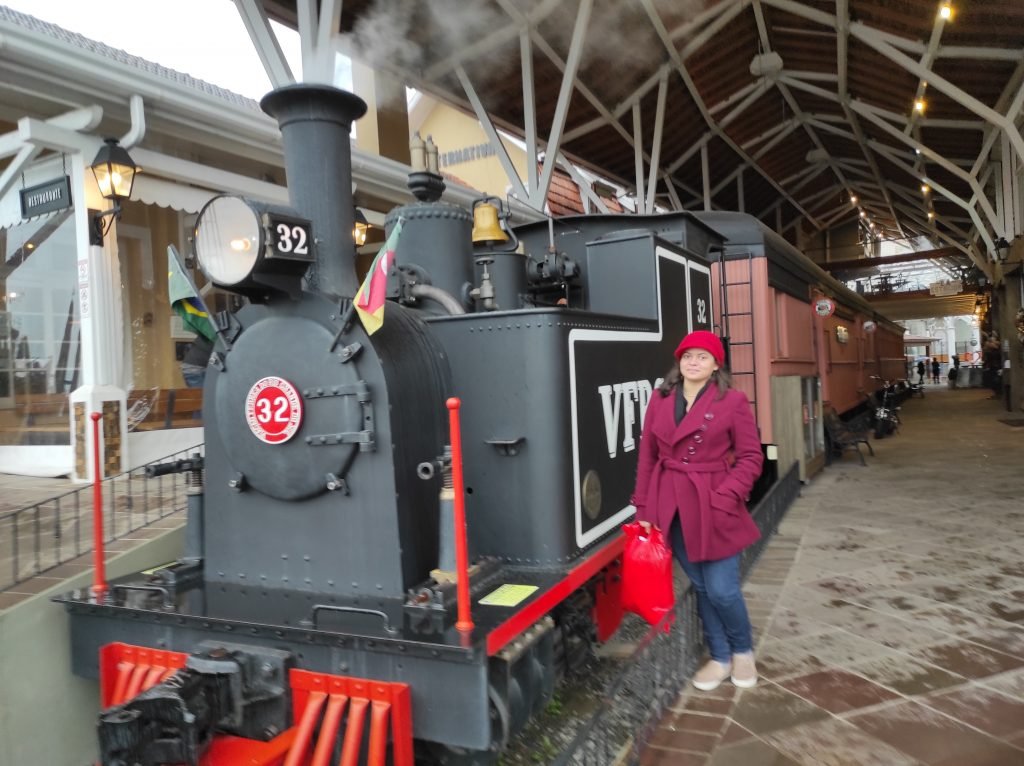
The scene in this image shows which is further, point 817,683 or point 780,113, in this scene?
point 780,113

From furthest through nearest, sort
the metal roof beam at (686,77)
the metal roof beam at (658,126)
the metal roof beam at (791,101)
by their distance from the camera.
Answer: the metal roof beam at (658,126), the metal roof beam at (791,101), the metal roof beam at (686,77)

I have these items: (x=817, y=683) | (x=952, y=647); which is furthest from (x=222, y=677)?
(x=952, y=647)

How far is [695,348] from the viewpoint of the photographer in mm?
2889

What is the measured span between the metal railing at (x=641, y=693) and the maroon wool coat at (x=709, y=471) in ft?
1.30

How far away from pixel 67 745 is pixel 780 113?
20.6 metres

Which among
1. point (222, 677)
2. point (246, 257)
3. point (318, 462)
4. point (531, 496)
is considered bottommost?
point (222, 677)

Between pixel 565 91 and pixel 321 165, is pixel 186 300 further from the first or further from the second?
pixel 565 91

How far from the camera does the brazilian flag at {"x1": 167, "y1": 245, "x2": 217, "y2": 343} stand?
2697mm

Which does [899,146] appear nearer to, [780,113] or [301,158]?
[780,113]

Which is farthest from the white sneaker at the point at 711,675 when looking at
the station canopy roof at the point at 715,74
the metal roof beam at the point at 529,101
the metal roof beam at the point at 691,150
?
the metal roof beam at the point at 691,150

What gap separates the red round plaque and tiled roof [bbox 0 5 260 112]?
3801 millimetres

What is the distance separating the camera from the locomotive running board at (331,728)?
2057 mm

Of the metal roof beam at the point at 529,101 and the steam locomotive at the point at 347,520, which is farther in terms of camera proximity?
the metal roof beam at the point at 529,101

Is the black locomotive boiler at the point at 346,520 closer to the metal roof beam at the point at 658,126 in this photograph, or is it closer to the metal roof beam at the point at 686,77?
the metal roof beam at the point at 686,77
